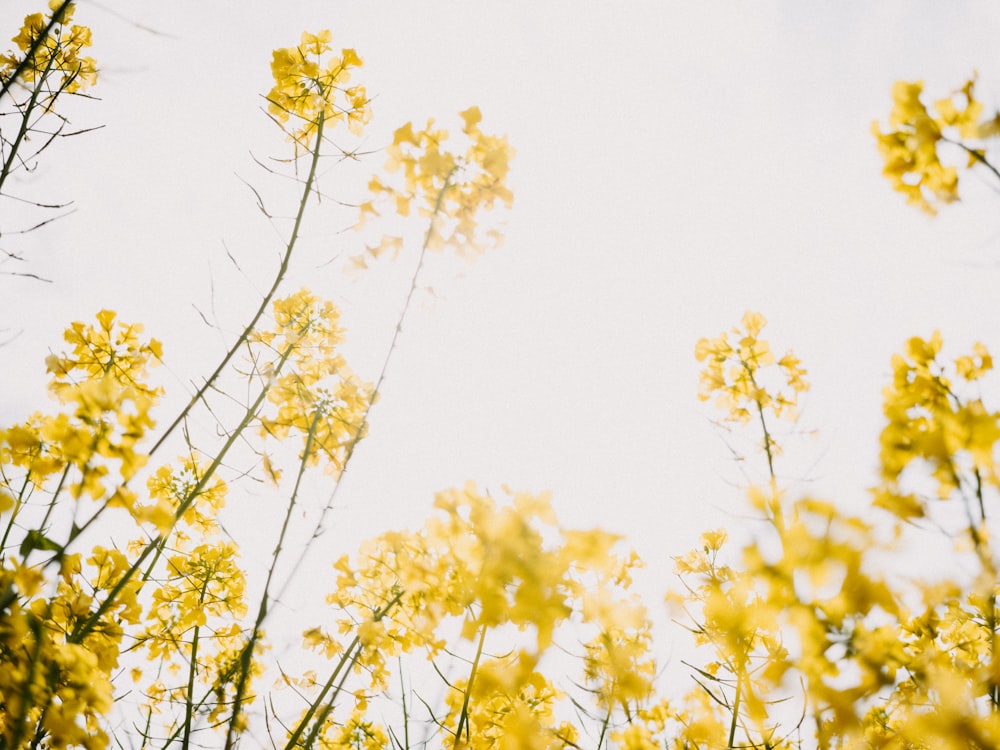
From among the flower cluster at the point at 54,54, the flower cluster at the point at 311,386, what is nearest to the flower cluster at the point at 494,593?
the flower cluster at the point at 311,386

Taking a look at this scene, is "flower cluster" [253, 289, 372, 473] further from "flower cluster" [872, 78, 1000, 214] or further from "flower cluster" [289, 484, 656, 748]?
"flower cluster" [872, 78, 1000, 214]

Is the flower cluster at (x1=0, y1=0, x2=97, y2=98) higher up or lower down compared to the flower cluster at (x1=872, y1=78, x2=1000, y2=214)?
higher up

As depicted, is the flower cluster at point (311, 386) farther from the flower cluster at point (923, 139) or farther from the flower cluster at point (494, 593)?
the flower cluster at point (923, 139)

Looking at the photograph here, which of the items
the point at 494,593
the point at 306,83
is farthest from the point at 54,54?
the point at 494,593

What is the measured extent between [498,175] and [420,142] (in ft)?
1.01

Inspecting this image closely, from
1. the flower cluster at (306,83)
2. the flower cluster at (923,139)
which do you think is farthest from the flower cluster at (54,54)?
the flower cluster at (923,139)

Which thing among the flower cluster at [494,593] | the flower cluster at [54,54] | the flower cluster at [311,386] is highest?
the flower cluster at [54,54]

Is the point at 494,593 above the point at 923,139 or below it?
below

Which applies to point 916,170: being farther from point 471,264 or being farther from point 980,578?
point 471,264

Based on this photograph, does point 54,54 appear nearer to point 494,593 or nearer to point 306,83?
point 306,83

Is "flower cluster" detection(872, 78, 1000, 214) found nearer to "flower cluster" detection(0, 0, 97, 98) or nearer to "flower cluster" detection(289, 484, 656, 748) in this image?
"flower cluster" detection(289, 484, 656, 748)

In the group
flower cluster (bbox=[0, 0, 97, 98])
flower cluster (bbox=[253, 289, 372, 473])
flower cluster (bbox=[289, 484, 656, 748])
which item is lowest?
flower cluster (bbox=[289, 484, 656, 748])

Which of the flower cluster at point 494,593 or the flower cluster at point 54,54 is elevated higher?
the flower cluster at point 54,54

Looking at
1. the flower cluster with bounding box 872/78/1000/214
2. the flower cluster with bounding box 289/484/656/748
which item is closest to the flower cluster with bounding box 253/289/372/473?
the flower cluster with bounding box 289/484/656/748
